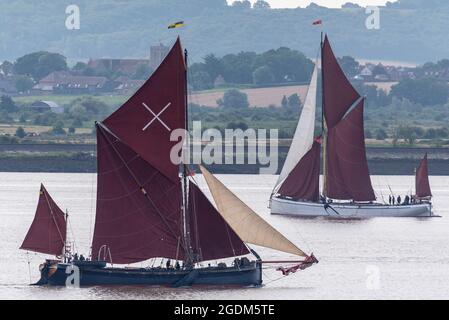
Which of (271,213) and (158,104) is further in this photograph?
(271,213)

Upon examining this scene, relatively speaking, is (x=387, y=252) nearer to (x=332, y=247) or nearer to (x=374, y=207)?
(x=332, y=247)

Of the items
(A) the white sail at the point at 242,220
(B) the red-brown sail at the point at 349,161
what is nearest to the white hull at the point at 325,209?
(B) the red-brown sail at the point at 349,161

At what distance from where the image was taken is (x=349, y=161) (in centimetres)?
10225

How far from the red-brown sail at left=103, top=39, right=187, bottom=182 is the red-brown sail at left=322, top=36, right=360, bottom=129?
40.5 m

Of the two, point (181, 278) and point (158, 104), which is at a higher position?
point (158, 104)

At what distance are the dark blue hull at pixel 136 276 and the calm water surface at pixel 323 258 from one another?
1.37ft

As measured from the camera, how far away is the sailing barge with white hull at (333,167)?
10119cm

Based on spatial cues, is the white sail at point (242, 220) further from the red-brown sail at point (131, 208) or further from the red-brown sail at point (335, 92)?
the red-brown sail at point (335, 92)

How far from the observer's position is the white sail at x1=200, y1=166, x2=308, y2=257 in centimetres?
6275

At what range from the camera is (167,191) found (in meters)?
62.8

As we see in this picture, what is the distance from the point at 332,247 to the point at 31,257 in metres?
16.2

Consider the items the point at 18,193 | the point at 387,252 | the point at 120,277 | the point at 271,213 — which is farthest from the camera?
the point at 18,193

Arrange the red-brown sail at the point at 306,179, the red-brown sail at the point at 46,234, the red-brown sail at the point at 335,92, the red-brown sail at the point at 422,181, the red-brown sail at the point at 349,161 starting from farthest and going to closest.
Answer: the red-brown sail at the point at 422,181
the red-brown sail at the point at 335,92
the red-brown sail at the point at 349,161
the red-brown sail at the point at 306,179
the red-brown sail at the point at 46,234
